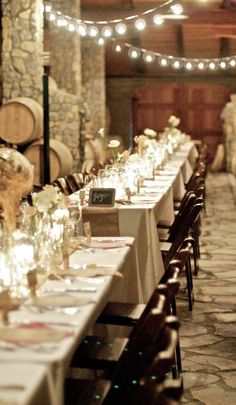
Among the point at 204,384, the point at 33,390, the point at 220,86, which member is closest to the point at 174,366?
the point at 204,384

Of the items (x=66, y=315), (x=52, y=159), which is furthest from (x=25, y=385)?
(x=52, y=159)

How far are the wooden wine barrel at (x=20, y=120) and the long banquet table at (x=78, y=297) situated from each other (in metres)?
4.38

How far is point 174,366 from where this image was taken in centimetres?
410

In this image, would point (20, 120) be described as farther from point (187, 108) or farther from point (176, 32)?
point (187, 108)

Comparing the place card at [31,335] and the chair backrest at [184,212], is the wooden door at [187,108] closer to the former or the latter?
the chair backrest at [184,212]

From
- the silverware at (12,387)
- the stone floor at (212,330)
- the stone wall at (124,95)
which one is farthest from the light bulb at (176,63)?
the silverware at (12,387)

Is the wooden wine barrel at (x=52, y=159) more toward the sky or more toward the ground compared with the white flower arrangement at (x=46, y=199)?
more toward the ground

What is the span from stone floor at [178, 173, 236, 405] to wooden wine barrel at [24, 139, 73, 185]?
2.64 m

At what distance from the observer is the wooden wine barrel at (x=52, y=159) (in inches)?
413

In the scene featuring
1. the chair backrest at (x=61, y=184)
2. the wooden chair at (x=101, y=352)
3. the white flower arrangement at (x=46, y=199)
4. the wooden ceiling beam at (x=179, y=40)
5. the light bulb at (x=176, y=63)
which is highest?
the wooden ceiling beam at (x=179, y=40)

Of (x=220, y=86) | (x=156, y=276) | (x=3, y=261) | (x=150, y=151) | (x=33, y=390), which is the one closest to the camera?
(x=33, y=390)

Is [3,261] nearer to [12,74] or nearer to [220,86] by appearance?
[12,74]

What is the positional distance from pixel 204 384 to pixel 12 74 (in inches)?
291

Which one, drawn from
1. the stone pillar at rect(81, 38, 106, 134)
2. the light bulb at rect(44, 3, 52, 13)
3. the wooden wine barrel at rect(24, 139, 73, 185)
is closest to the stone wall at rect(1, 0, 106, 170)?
the light bulb at rect(44, 3, 52, 13)
